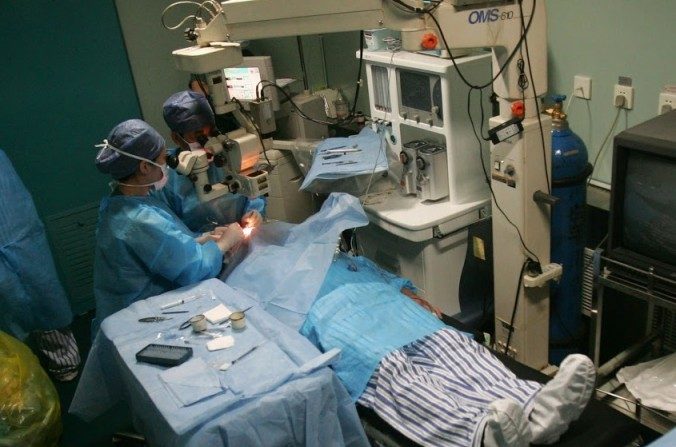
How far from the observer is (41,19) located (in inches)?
129

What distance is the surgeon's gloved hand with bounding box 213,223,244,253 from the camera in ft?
7.41

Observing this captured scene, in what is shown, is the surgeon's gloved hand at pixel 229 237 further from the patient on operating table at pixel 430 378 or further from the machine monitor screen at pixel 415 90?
the machine monitor screen at pixel 415 90

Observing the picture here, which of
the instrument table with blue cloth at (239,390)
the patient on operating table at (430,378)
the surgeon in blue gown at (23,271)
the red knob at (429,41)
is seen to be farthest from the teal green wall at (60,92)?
the red knob at (429,41)

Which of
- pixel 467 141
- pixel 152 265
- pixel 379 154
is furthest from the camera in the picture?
pixel 379 154

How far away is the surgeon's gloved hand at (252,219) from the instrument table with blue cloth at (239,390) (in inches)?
27.6

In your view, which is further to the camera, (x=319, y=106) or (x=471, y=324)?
(x=319, y=106)

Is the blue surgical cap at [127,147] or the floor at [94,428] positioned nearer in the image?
the blue surgical cap at [127,147]

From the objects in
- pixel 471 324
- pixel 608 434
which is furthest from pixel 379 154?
pixel 608 434

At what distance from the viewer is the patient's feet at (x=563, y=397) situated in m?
1.46

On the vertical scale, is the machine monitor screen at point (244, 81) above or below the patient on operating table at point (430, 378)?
above

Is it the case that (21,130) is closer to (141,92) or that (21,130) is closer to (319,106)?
(141,92)

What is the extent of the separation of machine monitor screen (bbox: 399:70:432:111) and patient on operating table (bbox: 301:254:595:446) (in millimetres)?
863

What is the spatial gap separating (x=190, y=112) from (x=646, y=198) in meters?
1.63

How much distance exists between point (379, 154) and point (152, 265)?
111cm
